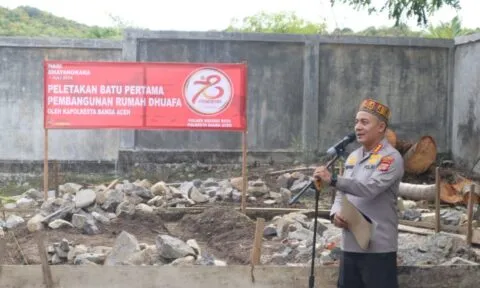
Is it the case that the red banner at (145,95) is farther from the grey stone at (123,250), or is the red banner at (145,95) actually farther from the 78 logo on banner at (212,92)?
the grey stone at (123,250)

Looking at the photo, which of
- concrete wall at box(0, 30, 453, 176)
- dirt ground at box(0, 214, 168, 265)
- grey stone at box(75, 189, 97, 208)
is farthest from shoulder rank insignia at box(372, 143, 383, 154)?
concrete wall at box(0, 30, 453, 176)

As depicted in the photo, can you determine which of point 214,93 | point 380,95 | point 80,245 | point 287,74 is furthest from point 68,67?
point 380,95

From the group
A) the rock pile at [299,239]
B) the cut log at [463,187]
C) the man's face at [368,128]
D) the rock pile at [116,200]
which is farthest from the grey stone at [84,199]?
the man's face at [368,128]

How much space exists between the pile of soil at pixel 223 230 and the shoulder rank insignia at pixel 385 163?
406 centimetres

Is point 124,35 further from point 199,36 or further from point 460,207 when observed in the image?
point 460,207

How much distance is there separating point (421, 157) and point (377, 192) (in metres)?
10.9

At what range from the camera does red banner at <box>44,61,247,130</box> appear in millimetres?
12352

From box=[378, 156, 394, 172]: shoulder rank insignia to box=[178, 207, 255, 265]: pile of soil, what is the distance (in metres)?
4.06

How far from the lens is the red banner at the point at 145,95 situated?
12.4 metres

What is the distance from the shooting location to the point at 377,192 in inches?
210

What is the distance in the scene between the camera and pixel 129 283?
6.36 meters

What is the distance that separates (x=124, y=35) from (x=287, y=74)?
11.9 feet

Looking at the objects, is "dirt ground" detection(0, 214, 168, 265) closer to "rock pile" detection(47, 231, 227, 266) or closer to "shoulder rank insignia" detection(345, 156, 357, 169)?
"rock pile" detection(47, 231, 227, 266)

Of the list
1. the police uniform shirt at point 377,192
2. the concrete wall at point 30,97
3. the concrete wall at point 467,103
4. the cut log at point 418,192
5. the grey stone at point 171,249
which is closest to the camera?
the police uniform shirt at point 377,192
